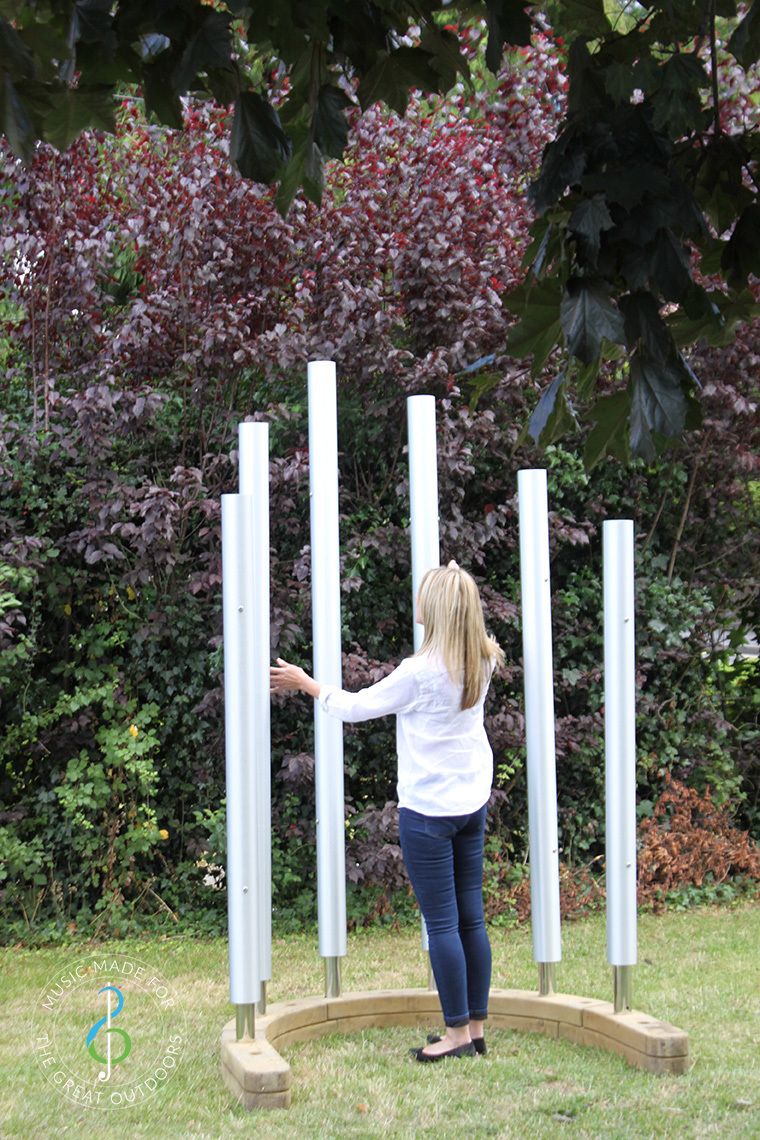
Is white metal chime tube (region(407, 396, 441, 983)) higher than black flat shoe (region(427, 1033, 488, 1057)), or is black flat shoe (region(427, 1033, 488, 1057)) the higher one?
white metal chime tube (region(407, 396, 441, 983))

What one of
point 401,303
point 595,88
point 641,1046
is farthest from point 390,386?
point 595,88

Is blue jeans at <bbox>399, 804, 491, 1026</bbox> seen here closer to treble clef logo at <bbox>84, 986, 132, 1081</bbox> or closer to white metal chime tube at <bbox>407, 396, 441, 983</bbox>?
white metal chime tube at <bbox>407, 396, 441, 983</bbox>

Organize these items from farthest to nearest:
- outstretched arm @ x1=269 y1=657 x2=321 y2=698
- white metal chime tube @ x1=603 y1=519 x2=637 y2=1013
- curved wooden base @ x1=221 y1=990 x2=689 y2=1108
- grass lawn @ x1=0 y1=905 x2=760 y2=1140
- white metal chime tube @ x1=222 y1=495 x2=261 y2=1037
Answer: white metal chime tube @ x1=603 y1=519 x2=637 y2=1013 < outstretched arm @ x1=269 y1=657 x2=321 y2=698 < white metal chime tube @ x1=222 y1=495 x2=261 y2=1037 < curved wooden base @ x1=221 y1=990 x2=689 y2=1108 < grass lawn @ x1=0 y1=905 x2=760 y2=1140

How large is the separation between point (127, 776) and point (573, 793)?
8.27ft

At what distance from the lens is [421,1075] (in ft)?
15.1

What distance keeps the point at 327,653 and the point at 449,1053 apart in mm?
1463

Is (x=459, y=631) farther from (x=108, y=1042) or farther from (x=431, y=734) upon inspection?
(x=108, y=1042)

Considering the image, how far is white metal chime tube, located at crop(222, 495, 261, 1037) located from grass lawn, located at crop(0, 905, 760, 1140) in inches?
14.3

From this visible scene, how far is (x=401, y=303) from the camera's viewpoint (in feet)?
23.4

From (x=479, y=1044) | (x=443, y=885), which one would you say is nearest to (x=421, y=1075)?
(x=479, y=1044)

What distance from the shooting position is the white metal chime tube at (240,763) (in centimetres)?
452

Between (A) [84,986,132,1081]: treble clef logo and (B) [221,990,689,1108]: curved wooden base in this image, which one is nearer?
(B) [221,990,689,1108]: curved wooden base

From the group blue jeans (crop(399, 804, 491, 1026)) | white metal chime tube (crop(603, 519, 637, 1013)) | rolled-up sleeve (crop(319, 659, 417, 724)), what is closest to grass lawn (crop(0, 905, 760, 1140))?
blue jeans (crop(399, 804, 491, 1026))

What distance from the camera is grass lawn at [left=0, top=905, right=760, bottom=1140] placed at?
4129 mm
